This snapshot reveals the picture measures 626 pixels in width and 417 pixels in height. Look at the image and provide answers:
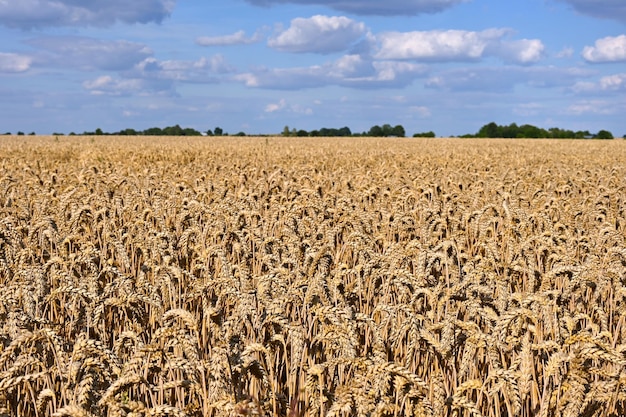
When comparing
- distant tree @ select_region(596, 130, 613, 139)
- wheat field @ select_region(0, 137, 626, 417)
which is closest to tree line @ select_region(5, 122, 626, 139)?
distant tree @ select_region(596, 130, 613, 139)

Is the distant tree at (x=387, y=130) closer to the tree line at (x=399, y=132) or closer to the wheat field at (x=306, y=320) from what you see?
the tree line at (x=399, y=132)

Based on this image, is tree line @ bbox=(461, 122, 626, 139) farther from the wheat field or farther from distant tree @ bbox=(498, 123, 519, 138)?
the wheat field

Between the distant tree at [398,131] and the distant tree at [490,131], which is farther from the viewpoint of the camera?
the distant tree at [490,131]

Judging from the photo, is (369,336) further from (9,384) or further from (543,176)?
(543,176)

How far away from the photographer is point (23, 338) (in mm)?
2441

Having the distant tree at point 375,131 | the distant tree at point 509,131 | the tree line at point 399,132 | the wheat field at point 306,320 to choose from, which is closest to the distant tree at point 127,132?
the tree line at point 399,132

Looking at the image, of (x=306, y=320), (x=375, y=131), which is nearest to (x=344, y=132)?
(x=375, y=131)

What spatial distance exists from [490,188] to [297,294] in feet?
19.6

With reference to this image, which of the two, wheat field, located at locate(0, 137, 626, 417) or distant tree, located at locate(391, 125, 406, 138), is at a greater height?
distant tree, located at locate(391, 125, 406, 138)

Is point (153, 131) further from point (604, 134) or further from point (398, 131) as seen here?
point (604, 134)

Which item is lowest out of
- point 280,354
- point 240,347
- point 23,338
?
point 280,354

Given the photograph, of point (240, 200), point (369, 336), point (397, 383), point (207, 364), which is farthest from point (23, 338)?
point (240, 200)

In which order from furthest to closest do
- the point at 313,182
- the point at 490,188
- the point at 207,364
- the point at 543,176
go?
the point at 543,176 < the point at 313,182 < the point at 490,188 < the point at 207,364

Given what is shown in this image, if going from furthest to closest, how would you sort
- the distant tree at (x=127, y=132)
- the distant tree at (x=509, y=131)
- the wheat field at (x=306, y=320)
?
the distant tree at (x=509, y=131) < the distant tree at (x=127, y=132) < the wheat field at (x=306, y=320)
